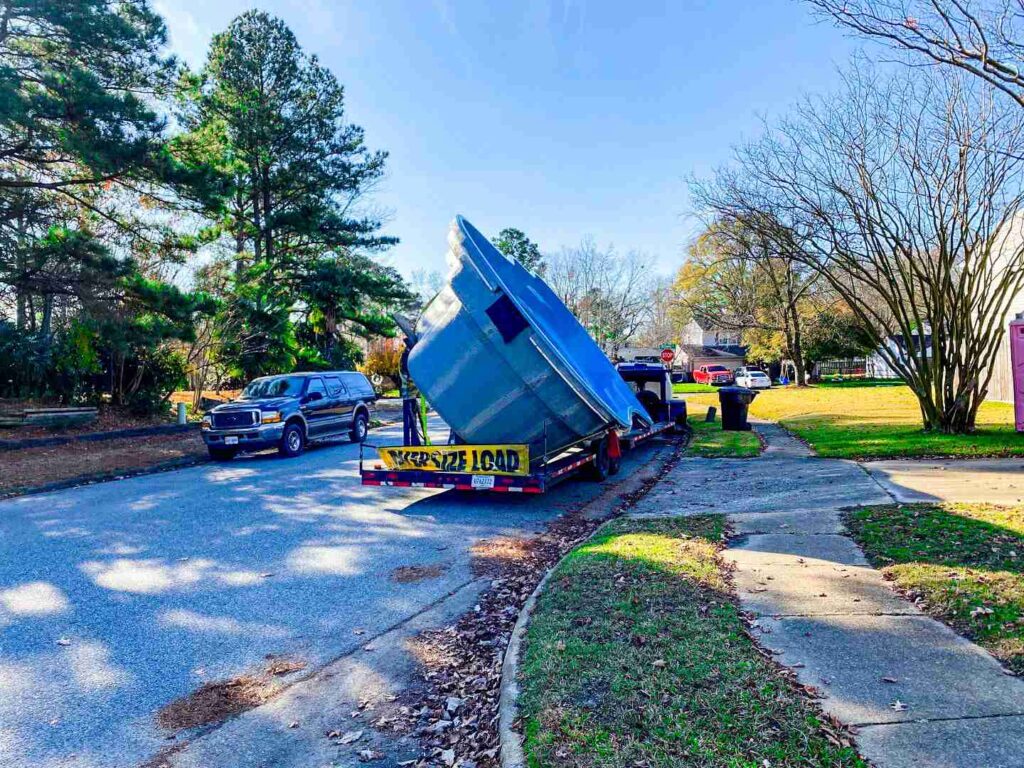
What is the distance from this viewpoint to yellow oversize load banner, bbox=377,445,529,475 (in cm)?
863

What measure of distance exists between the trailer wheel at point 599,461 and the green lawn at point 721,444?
3821mm

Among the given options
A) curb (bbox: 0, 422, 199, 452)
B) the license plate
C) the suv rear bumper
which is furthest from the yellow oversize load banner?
curb (bbox: 0, 422, 199, 452)

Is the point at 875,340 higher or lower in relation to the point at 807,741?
higher

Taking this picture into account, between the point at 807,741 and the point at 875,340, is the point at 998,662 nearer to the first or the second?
the point at 807,741

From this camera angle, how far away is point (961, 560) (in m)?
5.54

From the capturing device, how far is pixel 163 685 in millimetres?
4152

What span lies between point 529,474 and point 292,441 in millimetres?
8726

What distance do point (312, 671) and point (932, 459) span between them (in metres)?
11.4

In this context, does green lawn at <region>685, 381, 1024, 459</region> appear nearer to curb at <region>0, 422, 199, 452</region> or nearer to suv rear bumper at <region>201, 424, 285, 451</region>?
suv rear bumper at <region>201, 424, 285, 451</region>

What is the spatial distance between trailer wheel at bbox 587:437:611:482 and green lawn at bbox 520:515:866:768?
5045 mm

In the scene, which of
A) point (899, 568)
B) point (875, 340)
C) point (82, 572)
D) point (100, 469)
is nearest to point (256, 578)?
point (82, 572)

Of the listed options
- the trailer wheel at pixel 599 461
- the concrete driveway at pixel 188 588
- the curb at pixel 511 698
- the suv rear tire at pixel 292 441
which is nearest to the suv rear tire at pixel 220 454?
the suv rear tire at pixel 292 441

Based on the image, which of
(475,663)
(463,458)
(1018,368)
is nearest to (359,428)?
(463,458)

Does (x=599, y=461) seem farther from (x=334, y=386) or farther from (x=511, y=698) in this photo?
(x=334, y=386)
